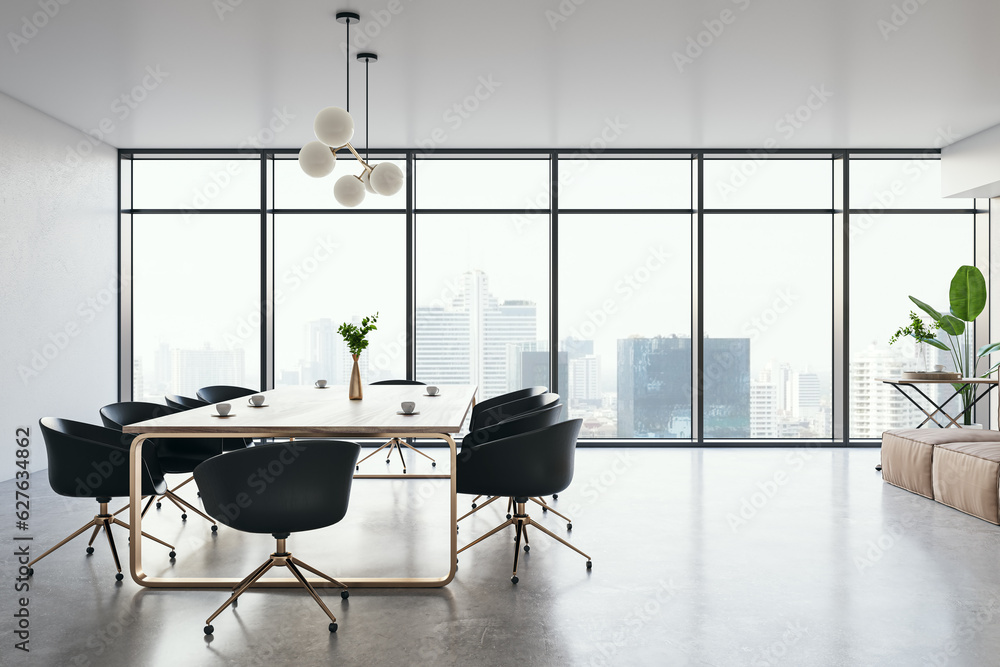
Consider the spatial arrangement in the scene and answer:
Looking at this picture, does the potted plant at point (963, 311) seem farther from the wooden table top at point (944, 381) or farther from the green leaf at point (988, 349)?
the wooden table top at point (944, 381)

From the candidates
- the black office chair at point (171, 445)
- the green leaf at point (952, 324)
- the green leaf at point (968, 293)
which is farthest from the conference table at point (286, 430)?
the green leaf at point (968, 293)

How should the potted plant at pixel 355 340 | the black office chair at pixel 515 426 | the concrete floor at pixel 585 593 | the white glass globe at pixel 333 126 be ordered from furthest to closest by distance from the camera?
the potted plant at pixel 355 340
the black office chair at pixel 515 426
the white glass globe at pixel 333 126
the concrete floor at pixel 585 593

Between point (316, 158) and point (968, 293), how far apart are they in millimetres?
5755

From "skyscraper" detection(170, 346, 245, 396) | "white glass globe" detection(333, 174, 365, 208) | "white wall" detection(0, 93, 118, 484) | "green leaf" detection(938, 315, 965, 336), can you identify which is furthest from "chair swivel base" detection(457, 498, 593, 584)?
"green leaf" detection(938, 315, 965, 336)

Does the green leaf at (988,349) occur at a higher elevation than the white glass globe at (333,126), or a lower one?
lower

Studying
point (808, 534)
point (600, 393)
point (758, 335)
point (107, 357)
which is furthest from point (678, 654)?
point (107, 357)

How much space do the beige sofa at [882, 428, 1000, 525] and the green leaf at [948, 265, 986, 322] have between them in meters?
1.67

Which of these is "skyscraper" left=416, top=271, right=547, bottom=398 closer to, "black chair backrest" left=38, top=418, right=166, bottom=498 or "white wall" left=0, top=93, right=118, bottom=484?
"white wall" left=0, top=93, right=118, bottom=484

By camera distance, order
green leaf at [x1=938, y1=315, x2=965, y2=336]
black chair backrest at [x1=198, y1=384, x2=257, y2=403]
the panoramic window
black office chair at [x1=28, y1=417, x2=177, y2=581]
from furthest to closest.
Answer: the panoramic window < green leaf at [x1=938, y1=315, x2=965, y2=336] < black chair backrest at [x1=198, y1=384, x2=257, y2=403] < black office chair at [x1=28, y1=417, x2=177, y2=581]

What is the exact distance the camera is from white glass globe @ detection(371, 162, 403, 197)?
4.42 meters

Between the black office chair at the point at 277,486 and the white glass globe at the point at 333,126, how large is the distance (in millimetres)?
1762

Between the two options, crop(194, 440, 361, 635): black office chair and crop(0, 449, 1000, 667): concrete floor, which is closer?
crop(0, 449, 1000, 667): concrete floor

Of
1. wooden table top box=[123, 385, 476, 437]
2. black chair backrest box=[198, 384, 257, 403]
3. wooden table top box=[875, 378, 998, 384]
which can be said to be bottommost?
black chair backrest box=[198, 384, 257, 403]

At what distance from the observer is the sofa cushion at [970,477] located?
14.2 ft
